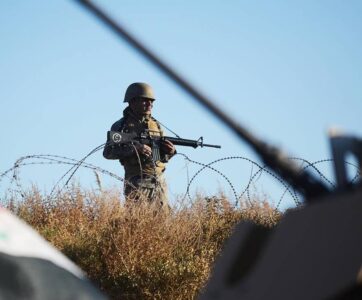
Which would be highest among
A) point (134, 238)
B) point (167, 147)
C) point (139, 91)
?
point (139, 91)

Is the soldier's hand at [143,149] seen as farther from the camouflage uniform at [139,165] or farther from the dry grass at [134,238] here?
the dry grass at [134,238]

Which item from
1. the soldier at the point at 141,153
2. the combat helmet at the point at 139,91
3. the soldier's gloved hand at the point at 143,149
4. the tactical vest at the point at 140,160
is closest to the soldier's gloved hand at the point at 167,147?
the soldier at the point at 141,153

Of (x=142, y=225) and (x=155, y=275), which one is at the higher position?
(x=142, y=225)

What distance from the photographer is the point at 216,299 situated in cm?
157

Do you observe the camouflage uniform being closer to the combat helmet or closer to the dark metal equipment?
the combat helmet

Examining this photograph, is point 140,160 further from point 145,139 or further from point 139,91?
point 139,91

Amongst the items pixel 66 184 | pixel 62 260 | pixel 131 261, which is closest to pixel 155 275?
pixel 131 261

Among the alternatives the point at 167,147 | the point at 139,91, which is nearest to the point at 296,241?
the point at 167,147

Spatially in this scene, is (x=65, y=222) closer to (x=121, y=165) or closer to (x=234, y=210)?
(x=121, y=165)

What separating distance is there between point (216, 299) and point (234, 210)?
8.00m

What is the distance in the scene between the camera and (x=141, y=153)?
30.6 feet

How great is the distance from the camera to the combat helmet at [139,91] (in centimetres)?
975

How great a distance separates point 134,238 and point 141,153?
6.70 feet

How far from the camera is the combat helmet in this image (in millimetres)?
9750
